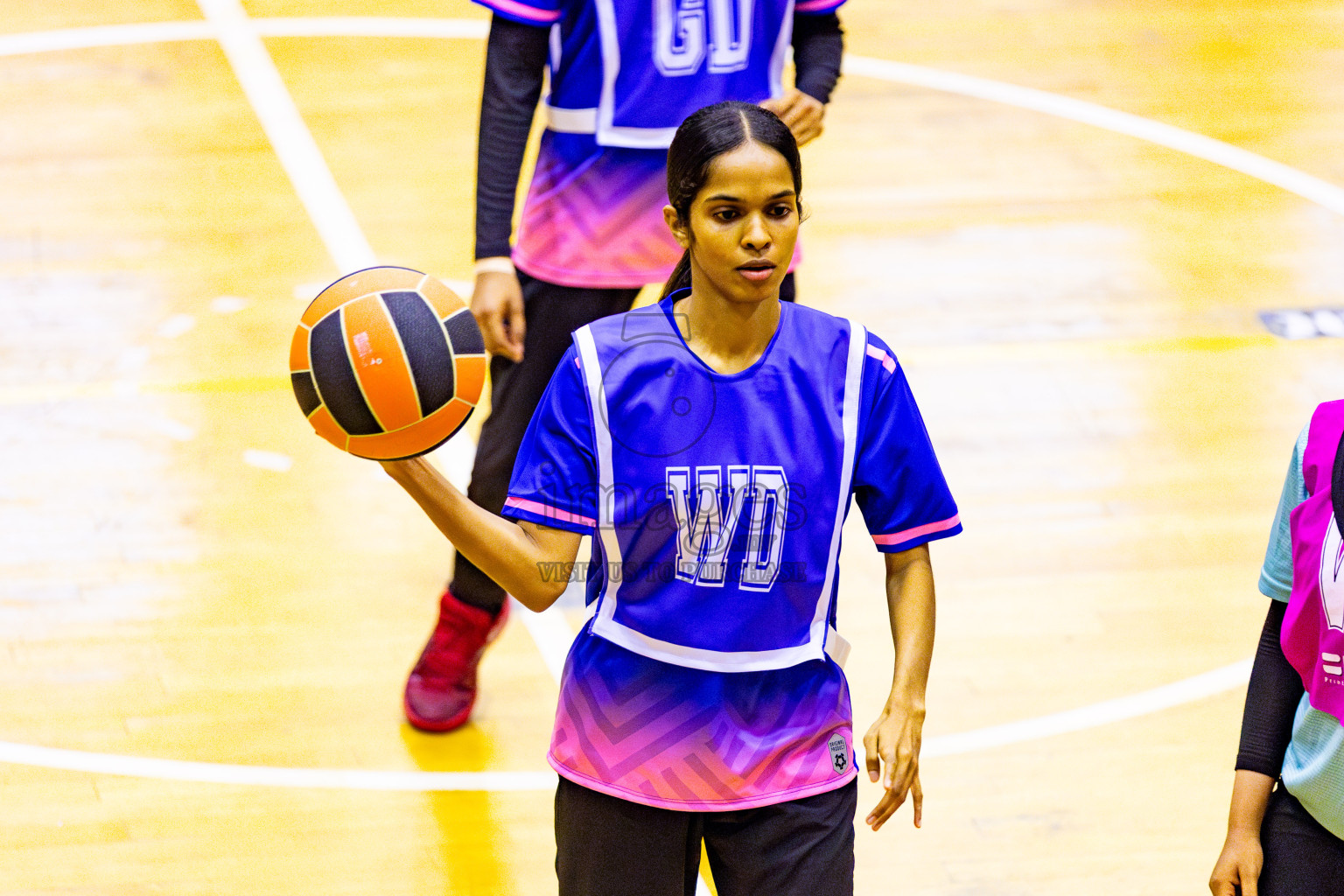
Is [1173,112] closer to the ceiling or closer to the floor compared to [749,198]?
closer to the floor

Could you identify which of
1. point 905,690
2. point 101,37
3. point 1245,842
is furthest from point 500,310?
point 101,37

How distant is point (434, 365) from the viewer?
8.20 feet

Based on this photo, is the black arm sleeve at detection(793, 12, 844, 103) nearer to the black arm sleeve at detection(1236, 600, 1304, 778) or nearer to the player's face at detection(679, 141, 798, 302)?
the player's face at detection(679, 141, 798, 302)

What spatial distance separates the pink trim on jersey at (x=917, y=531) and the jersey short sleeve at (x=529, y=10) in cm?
174

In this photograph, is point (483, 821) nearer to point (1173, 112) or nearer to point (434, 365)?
point (434, 365)

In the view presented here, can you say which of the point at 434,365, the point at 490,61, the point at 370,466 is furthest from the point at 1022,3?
the point at 434,365

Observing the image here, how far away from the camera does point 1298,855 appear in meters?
2.62

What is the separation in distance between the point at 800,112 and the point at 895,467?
152cm

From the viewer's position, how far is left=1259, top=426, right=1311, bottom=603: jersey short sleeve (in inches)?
104

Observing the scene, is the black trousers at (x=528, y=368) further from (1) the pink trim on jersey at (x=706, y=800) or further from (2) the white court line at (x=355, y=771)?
(1) the pink trim on jersey at (x=706, y=800)

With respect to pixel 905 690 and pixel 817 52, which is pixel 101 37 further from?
pixel 905 690

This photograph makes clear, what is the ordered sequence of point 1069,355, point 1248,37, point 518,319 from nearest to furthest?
point 518,319 < point 1069,355 < point 1248,37

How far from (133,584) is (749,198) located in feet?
10.2

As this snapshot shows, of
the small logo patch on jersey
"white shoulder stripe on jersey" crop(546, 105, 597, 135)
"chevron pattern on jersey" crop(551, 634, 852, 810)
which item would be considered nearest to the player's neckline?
"chevron pattern on jersey" crop(551, 634, 852, 810)
